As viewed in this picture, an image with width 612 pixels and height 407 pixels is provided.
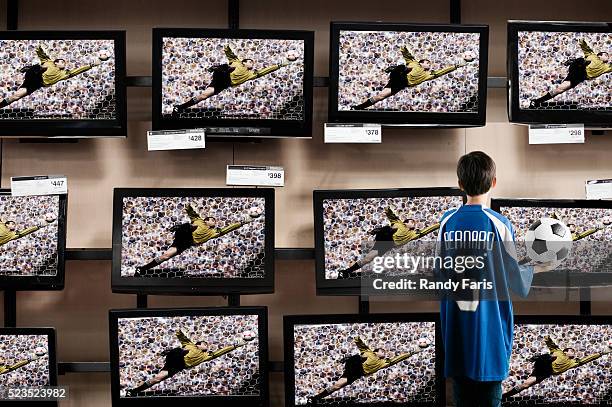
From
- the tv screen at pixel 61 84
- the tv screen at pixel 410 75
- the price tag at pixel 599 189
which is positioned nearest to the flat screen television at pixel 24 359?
the tv screen at pixel 61 84

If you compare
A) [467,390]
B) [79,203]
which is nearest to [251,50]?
→ [79,203]

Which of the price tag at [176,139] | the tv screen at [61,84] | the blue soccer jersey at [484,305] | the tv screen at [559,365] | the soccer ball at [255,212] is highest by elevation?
the tv screen at [61,84]

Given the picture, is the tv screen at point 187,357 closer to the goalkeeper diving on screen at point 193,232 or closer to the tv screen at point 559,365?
the goalkeeper diving on screen at point 193,232

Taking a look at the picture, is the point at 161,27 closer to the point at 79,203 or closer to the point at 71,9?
the point at 71,9

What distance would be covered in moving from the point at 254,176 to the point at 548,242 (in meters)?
1.14

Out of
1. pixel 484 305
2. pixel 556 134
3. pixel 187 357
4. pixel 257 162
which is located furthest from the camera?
pixel 257 162

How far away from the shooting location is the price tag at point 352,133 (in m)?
2.42

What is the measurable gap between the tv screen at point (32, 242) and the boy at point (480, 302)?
4.67 ft

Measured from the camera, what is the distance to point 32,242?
7.73 ft

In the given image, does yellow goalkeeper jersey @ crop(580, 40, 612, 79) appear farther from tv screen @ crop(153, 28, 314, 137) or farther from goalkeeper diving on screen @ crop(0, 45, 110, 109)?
goalkeeper diving on screen @ crop(0, 45, 110, 109)

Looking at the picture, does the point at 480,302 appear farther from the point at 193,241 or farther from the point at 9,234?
the point at 9,234

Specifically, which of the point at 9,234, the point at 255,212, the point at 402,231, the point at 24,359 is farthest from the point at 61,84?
the point at 402,231

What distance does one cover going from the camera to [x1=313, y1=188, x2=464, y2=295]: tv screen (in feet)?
7.77

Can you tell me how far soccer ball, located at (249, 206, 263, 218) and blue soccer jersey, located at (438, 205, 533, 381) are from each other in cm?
75
